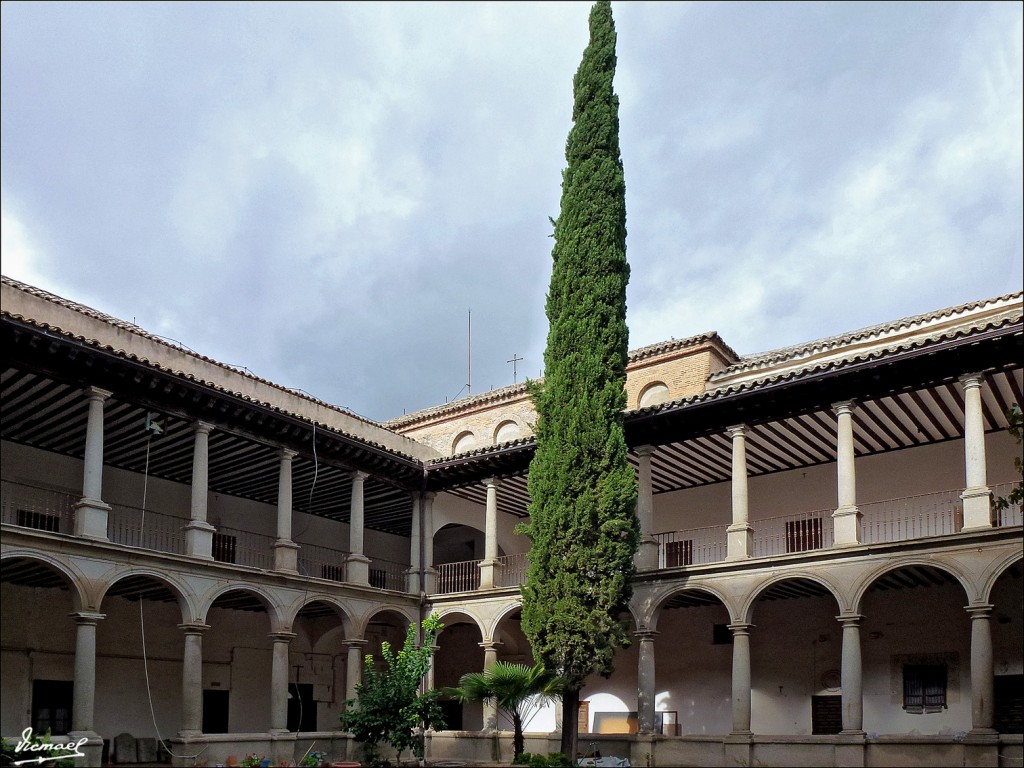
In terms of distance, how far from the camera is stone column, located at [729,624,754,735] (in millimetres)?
17141

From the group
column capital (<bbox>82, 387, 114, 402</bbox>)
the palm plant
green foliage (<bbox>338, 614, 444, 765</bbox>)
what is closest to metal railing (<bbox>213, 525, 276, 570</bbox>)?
column capital (<bbox>82, 387, 114, 402</bbox>)

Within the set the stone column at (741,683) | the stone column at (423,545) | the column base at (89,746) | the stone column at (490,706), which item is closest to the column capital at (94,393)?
the column base at (89,746)

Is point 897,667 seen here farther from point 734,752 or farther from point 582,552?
point 582,552

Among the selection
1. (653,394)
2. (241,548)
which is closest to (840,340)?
(653,394)

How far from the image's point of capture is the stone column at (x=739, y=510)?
59.5 ft

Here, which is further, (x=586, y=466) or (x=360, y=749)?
(x=360, y=749)

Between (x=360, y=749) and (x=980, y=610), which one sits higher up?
(x=980, y=610)

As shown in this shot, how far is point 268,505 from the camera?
2372 centimetres

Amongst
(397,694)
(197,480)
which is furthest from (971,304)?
(197,480)

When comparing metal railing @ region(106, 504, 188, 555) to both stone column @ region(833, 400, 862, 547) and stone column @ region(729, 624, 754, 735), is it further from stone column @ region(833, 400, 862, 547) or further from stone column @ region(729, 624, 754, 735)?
stone column @ region(833, 400, 862, 547)

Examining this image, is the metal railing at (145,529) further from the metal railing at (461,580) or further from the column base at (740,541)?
the column base at (740,541)

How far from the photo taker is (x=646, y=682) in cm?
1850

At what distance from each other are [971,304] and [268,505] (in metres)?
16.1

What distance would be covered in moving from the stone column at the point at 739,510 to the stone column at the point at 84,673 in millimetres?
10607
